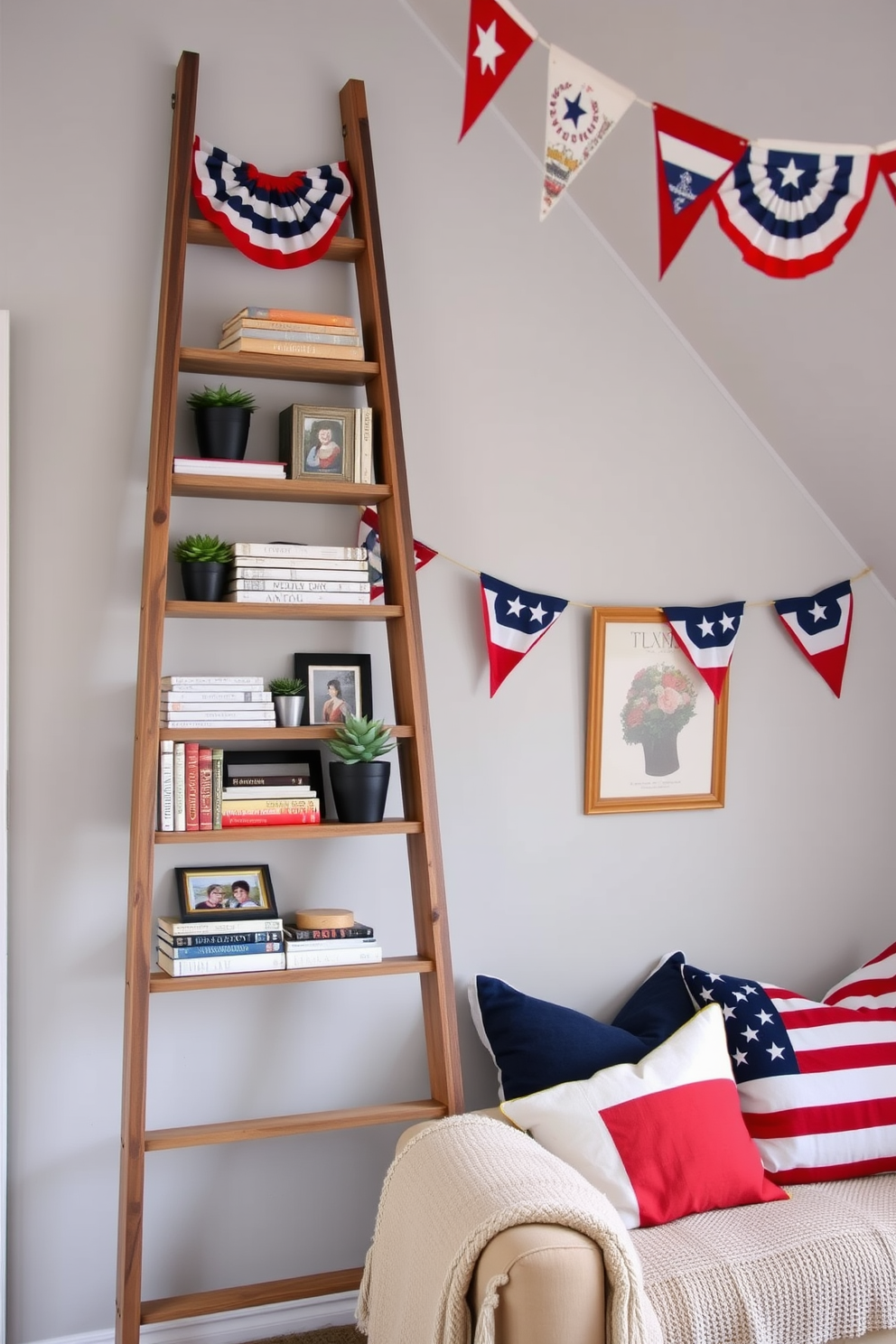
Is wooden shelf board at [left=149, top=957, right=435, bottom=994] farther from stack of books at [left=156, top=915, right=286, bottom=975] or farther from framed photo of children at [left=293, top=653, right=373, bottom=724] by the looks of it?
framed photo of children at [left=293, top=653, right=373, bottom=724]

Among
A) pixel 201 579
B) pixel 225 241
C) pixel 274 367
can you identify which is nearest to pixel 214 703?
pixel 201 579

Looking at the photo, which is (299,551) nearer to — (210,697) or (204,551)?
(204,551)

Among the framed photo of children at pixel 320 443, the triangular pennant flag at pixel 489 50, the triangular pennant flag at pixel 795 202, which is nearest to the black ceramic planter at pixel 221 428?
the framed photo of children at pixel 320 443

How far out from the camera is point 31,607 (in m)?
2.33

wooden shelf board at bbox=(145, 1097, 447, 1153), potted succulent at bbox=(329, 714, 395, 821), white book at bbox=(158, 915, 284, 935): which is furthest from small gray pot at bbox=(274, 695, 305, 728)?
wooden shelf board at bbox=(145, 1097, 447, 1153)

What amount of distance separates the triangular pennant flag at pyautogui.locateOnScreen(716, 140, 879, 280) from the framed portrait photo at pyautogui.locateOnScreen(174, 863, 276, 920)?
1.50m

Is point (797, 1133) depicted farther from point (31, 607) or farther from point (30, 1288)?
point (31, 607)

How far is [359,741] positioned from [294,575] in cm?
36

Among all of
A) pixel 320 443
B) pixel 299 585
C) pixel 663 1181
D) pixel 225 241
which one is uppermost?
pixel 225 241

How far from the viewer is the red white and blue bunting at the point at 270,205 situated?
235 centimetres

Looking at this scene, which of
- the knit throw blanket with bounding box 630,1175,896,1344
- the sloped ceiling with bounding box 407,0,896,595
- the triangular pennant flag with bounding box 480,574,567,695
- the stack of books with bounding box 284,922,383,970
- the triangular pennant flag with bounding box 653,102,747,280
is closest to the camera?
the triangular pennant flag with bounding box 653,102,747,280

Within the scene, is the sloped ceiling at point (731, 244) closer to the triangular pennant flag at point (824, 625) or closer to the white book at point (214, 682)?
the triangular pennant flag at point (824, 625)

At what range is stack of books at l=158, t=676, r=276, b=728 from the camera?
225cm

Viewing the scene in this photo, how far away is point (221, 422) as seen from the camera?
7.63 ft
